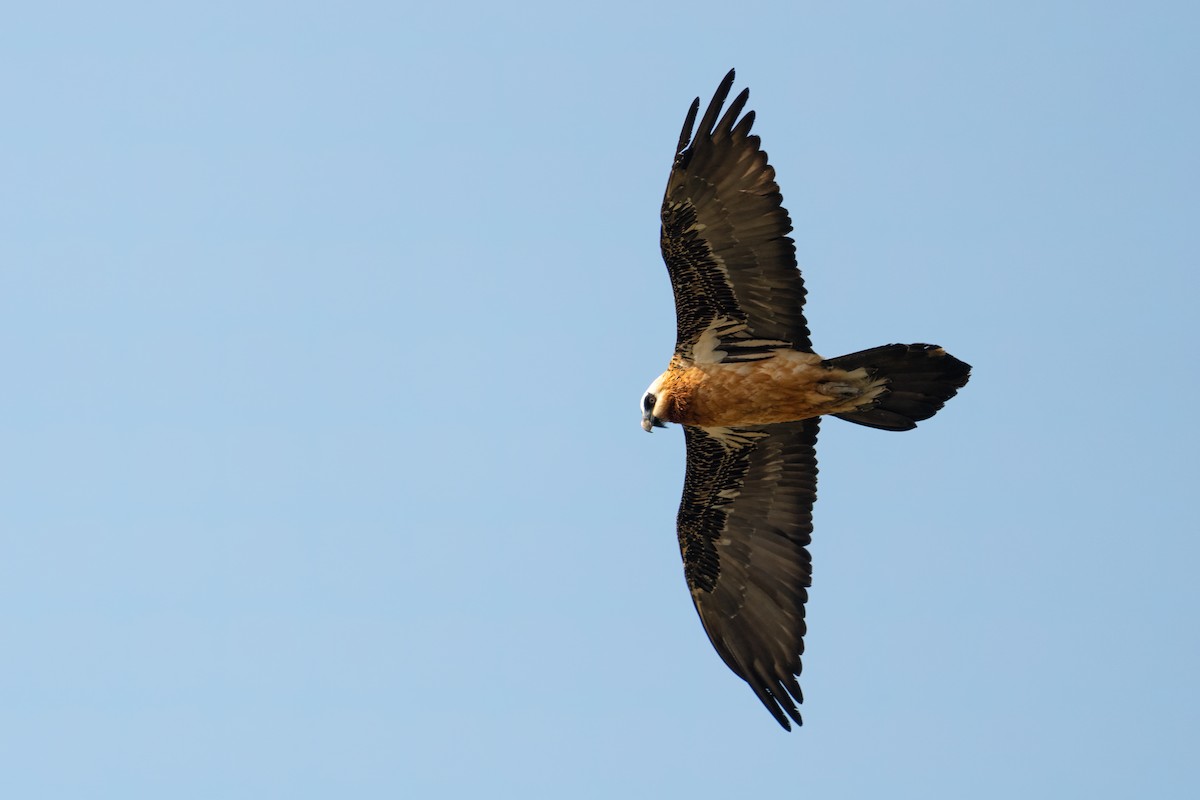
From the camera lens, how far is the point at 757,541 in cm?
1556

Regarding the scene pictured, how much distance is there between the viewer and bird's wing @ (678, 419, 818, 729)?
15.3 meters

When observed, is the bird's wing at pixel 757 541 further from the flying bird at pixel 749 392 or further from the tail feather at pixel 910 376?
the tail feather at pixel 910 376

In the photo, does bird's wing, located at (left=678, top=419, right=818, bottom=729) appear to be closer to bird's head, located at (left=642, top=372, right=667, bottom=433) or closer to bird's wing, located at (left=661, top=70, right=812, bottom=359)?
bird's head, located at (left=642, top=372, right=667, bottom=433)

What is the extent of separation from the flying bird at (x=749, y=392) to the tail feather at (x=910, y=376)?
1 cm

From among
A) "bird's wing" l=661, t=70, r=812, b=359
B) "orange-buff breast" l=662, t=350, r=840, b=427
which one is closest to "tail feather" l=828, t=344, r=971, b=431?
"orange-buff breast" l=662, t=350, r=840, b=427

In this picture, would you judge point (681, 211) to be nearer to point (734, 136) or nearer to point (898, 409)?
point (734, 136)

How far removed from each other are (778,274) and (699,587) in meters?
3.67

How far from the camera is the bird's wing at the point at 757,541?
1529 cm

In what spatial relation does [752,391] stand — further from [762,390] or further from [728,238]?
[728,238]

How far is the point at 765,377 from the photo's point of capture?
14312mm

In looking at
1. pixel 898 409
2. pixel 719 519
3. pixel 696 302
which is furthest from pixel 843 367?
pixel 719 519

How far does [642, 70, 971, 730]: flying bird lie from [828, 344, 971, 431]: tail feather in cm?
1

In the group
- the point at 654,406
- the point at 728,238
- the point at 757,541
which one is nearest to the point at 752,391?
the point at 654,406

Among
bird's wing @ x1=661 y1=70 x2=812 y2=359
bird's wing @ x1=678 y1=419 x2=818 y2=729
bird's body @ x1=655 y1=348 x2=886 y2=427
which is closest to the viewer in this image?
bird's wing @ x1=661 y1=70 x2=812 y2=359
